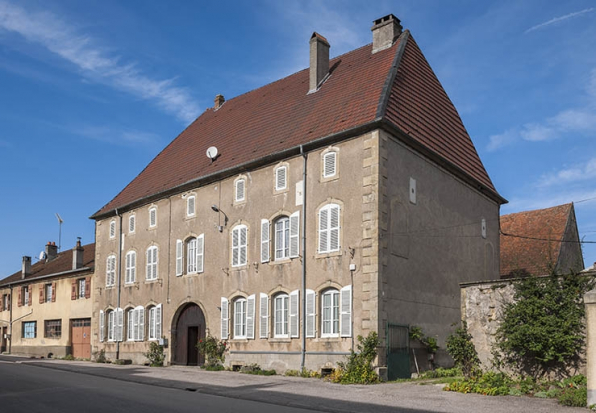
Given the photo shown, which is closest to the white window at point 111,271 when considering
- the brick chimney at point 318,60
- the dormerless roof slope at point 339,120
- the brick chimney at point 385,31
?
the dormerless roof slope at point 339,120

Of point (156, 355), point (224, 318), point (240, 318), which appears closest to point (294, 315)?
point (240, 318)

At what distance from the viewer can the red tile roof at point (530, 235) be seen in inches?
1137


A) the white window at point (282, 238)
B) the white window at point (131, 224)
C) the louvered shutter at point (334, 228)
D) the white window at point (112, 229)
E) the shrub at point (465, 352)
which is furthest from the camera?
the white window at point (112, 229)

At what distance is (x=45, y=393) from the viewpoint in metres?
15.8

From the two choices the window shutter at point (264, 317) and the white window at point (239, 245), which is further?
the white window at point (239, 245)

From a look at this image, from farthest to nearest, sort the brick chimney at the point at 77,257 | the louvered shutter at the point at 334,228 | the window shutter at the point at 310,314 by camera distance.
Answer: the brick chimney at the point at 77,257, the window shutter at the point at 310,314, the louvered shutter at the point at 334,228

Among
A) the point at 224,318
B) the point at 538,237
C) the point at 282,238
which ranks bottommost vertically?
the point at 224,318

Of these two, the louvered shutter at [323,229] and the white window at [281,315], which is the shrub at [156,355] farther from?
the louvered shutter at [323,229]

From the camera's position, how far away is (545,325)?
15.0 meters

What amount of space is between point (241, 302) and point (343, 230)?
5.68m

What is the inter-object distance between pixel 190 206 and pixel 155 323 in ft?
17.9

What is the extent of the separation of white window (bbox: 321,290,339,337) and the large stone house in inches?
2.0

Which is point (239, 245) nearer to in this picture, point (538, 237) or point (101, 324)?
point (101, 324)

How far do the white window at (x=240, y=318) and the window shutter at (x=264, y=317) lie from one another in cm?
112
